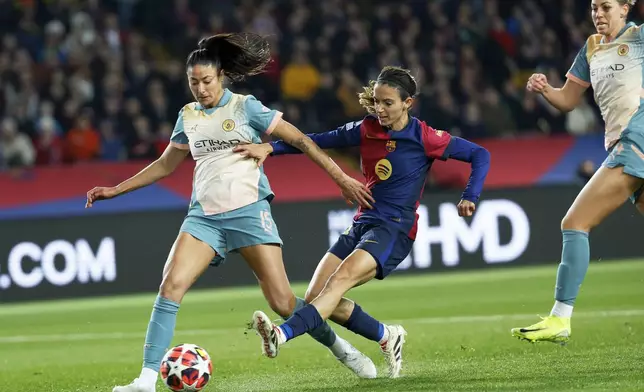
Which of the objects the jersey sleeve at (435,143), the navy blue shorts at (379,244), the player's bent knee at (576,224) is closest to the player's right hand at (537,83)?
the jersey sleeve at (435,143)

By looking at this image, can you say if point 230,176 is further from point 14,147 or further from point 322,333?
point 14,147

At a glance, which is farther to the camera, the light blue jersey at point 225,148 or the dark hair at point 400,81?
the dark hair at point 400,81

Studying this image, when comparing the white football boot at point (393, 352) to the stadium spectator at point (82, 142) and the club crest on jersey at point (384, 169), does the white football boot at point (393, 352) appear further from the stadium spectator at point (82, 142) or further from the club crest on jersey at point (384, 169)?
the stadium spectator at point (82, 142)

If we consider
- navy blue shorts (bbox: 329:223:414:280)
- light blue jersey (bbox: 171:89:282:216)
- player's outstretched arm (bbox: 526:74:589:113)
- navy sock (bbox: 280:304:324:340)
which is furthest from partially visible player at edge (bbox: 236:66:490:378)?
player's outstretched arm (bbox: 526:74:589:113)

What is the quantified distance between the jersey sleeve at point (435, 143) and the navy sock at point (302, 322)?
1311mm

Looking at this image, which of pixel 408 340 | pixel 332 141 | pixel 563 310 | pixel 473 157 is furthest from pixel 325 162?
pixel 408 340

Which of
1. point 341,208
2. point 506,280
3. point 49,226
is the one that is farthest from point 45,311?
point 506,280

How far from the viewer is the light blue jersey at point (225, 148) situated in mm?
6965

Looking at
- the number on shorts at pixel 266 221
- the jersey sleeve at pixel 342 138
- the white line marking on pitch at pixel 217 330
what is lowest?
the white line marking on pitch at pixel 217 330

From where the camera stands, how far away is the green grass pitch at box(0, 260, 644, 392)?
7086 millimetres

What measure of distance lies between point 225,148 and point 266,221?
51cm

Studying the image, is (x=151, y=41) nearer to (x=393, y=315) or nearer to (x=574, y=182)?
(x=574, y=182)

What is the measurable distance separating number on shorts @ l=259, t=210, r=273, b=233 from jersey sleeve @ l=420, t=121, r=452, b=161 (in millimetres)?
1082

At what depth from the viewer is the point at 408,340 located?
9.31 metres
